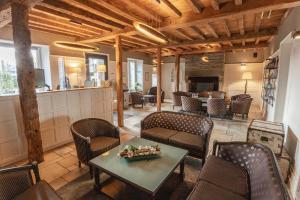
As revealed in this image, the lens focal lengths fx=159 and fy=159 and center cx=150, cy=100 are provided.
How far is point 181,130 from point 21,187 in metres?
2.45

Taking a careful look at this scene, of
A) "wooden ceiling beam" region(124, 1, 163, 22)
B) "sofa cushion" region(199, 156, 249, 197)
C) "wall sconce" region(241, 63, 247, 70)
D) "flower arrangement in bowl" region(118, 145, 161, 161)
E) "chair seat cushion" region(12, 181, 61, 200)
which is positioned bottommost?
"sofa cushion" region(199, 156, 249, 197)

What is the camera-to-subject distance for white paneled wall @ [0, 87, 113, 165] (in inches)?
103

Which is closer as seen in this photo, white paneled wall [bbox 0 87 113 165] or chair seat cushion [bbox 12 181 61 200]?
chair seat cushion [bbox 12 181 61 200]

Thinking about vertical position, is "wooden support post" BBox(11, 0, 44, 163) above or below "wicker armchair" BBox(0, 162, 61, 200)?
above

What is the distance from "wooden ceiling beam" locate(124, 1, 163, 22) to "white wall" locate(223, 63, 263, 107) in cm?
624

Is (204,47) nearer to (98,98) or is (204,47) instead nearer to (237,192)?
(98,98)

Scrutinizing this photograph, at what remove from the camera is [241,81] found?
814cm

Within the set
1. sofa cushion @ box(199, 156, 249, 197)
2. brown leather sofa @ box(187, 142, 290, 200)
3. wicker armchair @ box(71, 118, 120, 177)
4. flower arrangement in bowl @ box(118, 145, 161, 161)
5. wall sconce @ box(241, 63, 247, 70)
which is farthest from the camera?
wall sconce @ box(241, 63, 247, 70)

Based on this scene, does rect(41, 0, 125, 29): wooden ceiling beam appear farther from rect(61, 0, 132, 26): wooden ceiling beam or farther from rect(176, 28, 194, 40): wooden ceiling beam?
rect(176, 28, 194, 40): wooden ceiling beam

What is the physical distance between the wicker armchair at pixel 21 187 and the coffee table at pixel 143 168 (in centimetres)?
56

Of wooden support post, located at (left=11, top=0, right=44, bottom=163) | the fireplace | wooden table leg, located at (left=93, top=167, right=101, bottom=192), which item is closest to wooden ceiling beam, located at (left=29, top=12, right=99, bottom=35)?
wooden support post, located at (left=11, top=0, right=44, bottom=163)

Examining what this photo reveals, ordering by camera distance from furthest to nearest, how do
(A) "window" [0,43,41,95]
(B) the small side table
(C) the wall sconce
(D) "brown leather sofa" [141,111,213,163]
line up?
(C) the wall sconce → (A) "window" [0,43,41,95] → (D) "brown leather sofa" [141,111,213,163] → (B) the small side table

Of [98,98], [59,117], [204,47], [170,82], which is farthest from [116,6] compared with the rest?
[170,82]

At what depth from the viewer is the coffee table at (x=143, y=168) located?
63.0 inches
